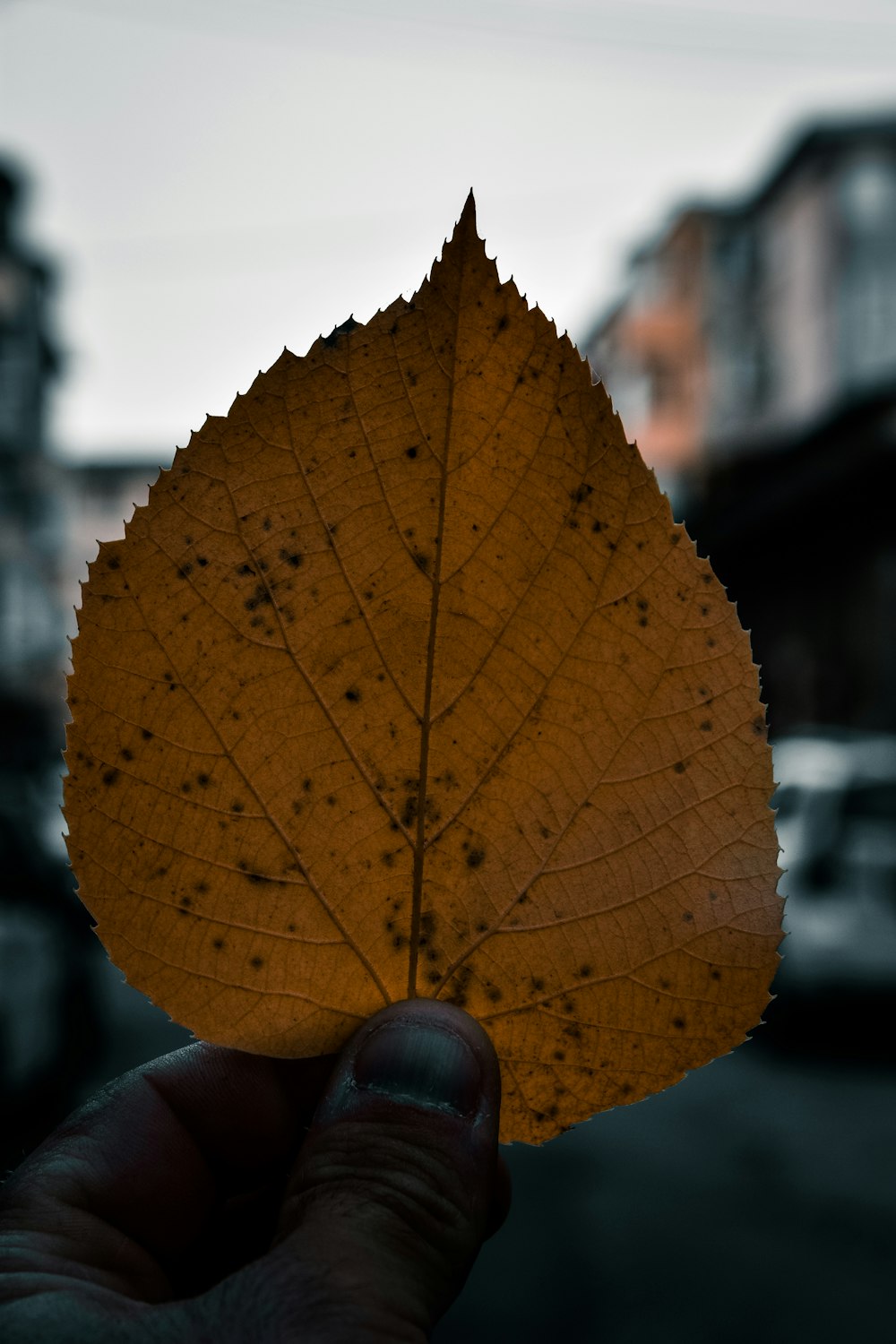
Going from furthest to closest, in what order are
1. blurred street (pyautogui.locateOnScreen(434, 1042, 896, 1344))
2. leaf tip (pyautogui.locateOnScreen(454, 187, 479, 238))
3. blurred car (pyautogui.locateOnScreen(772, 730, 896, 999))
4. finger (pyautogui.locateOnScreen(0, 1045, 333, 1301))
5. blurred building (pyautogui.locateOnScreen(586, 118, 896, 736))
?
1. blurred building (pyautogui.locateOnScreen(586, 118, 896, 736))
2. blurred car (pyautogui.locateOnScreen(772, 730, 896, 999))
3. blurred street (pyautogui.locateOnScreen(434, 1042, 896, 1344))
4. finger (pyautogui.locateOnScreen(0, 1045, 333, 1301))
5. leaf tip (pyautogui.locateOnScreen(454, 187, 479, 238))

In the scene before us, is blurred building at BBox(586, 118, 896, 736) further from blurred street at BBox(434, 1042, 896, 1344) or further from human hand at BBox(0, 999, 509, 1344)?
human hand at BBox(0, 999, 509, 1344)

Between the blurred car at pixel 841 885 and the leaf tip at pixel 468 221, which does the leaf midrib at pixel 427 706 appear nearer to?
the leaf tip at pixel 468 221

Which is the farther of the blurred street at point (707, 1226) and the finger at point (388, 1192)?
the blurred street at point (707, 1226)

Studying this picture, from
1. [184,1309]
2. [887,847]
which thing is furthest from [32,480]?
[184,1309]

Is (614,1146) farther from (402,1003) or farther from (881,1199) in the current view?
(402,1003)

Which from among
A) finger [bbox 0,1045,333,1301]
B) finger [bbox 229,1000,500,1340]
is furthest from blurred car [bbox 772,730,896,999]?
finger [bbox 229,1000,500,1340]

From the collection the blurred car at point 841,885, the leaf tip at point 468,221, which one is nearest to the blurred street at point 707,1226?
the blurred car at point 841,885
